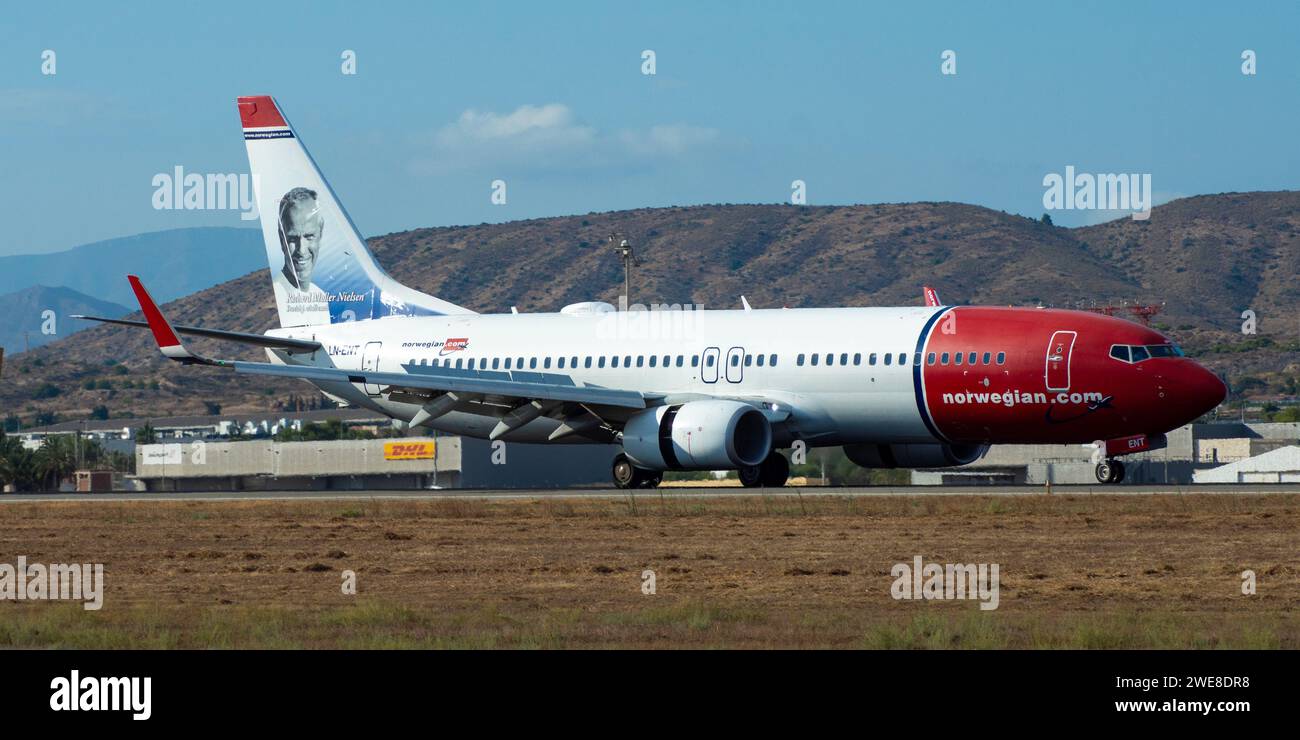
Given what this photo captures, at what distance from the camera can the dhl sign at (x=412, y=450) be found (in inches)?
3354

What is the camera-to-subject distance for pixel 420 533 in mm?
34344

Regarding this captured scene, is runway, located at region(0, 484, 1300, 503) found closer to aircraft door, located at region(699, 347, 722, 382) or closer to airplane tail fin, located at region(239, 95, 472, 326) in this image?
aircraft door, located at region(699, 347, 722, 382)

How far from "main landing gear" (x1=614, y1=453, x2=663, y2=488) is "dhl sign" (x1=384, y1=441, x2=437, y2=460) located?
127ft

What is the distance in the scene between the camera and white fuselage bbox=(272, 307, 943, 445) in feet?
142

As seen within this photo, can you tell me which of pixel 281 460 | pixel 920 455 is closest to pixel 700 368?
pixel 920 455

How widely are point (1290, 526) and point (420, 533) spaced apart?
51.9ft

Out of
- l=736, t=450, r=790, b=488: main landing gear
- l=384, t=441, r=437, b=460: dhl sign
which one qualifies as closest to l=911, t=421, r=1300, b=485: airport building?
l=384, t=441, r=437, b=460: dhl sign

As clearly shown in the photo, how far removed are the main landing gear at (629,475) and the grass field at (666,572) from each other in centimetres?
575

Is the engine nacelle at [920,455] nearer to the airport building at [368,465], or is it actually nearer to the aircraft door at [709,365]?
the aircraft door at [709,365]
